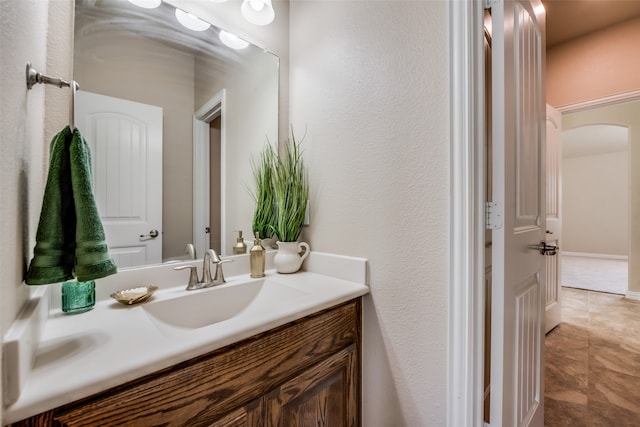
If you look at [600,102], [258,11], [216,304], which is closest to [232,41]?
[258,11]

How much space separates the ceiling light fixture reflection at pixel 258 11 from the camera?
47.2 inches

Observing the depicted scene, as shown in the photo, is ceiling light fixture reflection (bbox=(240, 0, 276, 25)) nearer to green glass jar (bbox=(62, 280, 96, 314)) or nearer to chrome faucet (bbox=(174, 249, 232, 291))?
chrome faucet (bbox=(174, 249, 232, 291))

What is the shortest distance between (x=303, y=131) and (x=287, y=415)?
1112 millimetres

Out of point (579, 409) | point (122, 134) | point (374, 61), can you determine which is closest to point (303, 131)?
point (374, 61)

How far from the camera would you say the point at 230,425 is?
25.0 inches

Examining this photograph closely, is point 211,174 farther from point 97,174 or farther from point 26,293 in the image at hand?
point 26,293

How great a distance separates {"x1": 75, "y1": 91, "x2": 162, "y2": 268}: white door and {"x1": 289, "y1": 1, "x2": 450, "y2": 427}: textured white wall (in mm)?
649

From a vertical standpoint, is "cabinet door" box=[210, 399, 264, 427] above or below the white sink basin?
below

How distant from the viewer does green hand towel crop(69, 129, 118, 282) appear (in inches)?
21.7

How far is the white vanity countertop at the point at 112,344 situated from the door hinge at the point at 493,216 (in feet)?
1.69

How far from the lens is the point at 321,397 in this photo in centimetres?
85

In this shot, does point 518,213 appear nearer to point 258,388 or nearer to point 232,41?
point 258,388

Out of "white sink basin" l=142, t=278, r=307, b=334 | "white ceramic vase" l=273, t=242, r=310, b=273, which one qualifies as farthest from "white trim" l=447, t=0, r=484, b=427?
"white ceramic vase" l=273, t=242, r=310, b=273

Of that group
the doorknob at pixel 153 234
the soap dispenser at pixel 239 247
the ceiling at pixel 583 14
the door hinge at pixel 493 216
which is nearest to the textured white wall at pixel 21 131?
the doorknob at pixel 153 234
